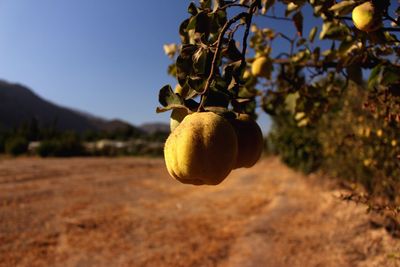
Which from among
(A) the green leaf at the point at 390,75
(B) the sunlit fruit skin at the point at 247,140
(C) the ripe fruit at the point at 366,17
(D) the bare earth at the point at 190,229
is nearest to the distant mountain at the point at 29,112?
(D) the bare earth at the point at 190,229

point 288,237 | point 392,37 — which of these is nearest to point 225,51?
point 392,37

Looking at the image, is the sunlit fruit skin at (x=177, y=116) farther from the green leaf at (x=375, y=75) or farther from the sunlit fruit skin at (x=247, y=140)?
the green leaf at (x=375, y=75)

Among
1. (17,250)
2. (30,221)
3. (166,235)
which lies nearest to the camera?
(17,250)

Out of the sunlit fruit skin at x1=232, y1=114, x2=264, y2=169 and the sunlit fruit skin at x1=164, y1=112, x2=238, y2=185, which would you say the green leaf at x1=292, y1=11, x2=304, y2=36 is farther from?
the sunlit fruit skin at x1=164, y1=112, x2=238, y2=185

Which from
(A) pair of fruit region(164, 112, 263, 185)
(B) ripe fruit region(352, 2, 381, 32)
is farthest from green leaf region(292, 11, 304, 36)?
(A) pair of fruit region(164, 112, 263, 185)

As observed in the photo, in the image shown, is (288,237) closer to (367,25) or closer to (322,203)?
(322,203)
